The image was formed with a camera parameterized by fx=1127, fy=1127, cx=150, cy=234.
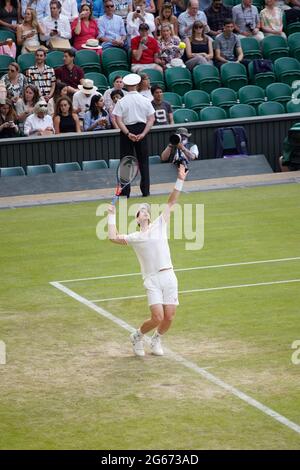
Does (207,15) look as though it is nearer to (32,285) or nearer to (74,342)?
(32,285)

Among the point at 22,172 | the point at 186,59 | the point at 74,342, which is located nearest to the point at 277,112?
the point at 186,59

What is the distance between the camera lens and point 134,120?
21141mm

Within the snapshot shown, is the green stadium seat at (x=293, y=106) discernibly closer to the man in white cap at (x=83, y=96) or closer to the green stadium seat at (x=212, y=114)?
the green stadium seat at (x=212, y=114)

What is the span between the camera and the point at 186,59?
26.3 m

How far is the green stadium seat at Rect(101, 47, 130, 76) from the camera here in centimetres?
2538

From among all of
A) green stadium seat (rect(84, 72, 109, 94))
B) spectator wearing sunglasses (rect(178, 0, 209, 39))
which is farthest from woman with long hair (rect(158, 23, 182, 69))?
green stadium seat (rect(84, 72, 109, 94))

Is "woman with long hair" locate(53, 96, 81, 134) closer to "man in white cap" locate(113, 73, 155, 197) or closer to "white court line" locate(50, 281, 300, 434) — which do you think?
"man in white cap" locate(113, 73, 155, 197)

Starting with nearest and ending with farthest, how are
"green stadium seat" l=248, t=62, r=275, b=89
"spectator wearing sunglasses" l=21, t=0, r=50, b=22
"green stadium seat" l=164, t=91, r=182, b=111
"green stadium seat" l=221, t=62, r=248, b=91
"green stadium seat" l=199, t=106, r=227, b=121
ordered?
"green stadium seat" l=199, t=106, r=227, b=121 < "green stadium seat" l=164, t=91, r=182, b=111 < "spectator wearing sunglasses" l=21, t=0, r=50, b=22 < "green stadium seat" l=221, t=62, r=248, b=91 < "green stadium seat" l=248, t=62, r=275, b=89

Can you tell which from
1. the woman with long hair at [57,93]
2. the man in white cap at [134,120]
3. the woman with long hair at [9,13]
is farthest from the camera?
the woman with long hair at [9,13]

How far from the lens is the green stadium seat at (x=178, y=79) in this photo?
25344 millimetres

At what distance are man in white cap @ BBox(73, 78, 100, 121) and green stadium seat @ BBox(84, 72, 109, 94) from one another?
0.76 metres

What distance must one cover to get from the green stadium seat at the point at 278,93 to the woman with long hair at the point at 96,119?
4.42 m

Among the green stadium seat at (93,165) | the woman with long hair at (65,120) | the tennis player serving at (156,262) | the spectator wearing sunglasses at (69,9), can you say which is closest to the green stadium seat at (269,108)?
the green stadium seat at (93,165)

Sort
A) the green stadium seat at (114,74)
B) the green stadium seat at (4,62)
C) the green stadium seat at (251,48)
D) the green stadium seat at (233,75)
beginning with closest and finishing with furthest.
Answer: the green stadium seat at (4,62) → the green stadium seat at (114,74) → the green stadium seat at (233,75) → the green stadium seat at (251,48)
